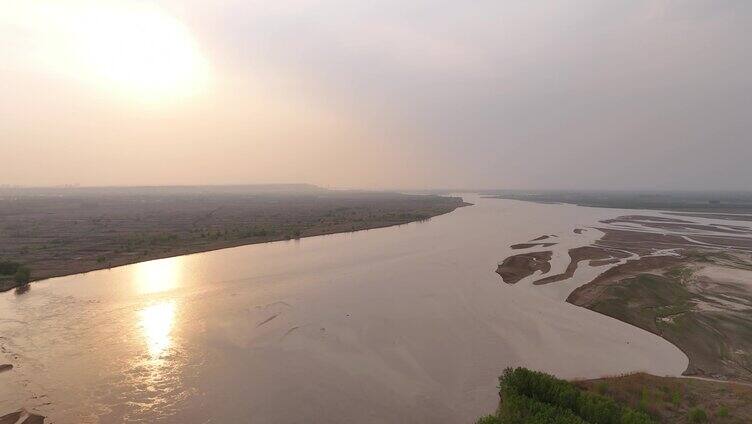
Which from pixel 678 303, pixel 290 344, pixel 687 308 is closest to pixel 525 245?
pixel 678 303

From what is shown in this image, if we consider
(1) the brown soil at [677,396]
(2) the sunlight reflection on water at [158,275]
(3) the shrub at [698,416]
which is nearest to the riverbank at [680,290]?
(1) the brown soil at [677,396]

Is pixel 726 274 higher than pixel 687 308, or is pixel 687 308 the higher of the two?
pixel 726 274

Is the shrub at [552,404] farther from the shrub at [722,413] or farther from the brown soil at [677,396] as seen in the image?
the shrub at [722,413]

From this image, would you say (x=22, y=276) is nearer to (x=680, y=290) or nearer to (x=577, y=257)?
(x=680, y=290)

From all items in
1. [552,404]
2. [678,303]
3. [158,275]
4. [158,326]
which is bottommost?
[158,326]

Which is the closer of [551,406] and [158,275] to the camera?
[551,406]

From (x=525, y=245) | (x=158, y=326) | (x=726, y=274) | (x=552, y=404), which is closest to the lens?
(x=552, y=404)

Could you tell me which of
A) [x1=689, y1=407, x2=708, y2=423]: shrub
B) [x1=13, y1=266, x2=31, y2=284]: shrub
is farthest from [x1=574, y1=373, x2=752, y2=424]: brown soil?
[x1=13, y1=266, x2=31, y2=284]: shrub
